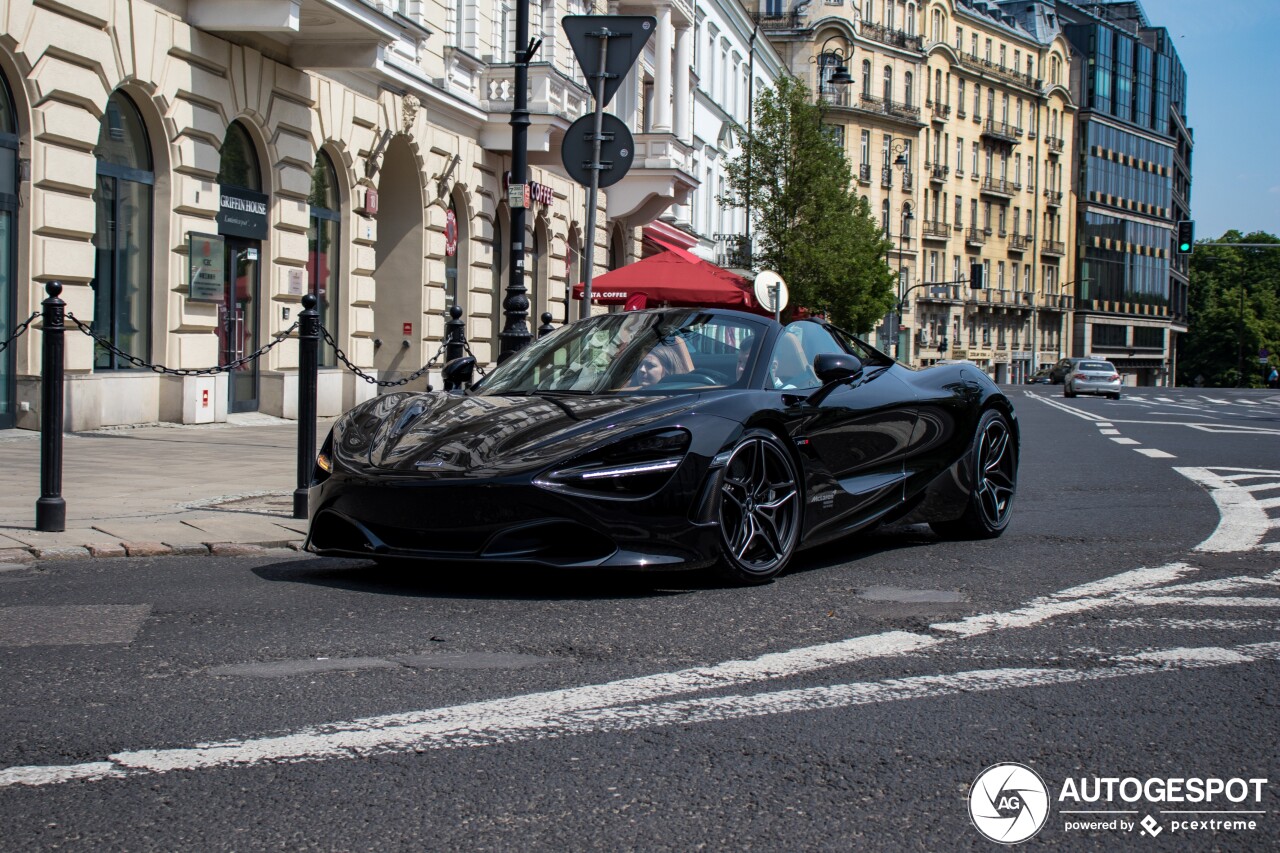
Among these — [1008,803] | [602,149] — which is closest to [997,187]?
[602,149]

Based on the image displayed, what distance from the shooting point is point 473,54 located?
84.7 ft

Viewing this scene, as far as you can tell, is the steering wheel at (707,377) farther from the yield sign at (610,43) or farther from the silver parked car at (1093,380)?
the silver parked car at (1093,380)

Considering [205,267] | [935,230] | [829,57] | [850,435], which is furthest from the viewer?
[935,230]

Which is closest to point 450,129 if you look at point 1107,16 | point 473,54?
point 473,54

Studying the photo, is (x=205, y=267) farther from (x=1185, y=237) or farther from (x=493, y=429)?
(x=1185, y=237)

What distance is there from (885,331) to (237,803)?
68024 millimetres

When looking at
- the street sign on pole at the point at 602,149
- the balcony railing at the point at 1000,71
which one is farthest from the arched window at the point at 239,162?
the balcony railing at the point at 1000,71

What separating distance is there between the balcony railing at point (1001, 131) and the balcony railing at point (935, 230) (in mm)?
8733

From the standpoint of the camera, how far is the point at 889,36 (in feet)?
317

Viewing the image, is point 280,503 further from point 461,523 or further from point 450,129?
point 450,129

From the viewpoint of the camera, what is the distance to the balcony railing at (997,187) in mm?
106312

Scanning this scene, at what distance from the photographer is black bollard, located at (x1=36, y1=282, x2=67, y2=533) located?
779cm

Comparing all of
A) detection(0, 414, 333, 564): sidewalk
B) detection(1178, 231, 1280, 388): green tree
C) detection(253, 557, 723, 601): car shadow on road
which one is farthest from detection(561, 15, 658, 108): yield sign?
detection(1178, 231, 1280, 388): green tree

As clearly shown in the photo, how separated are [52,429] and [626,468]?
3.52m
